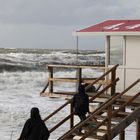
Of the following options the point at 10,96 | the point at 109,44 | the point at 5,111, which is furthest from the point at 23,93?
the point at 109,44

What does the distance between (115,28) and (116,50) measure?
2.69 feet

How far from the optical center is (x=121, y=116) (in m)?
14.8

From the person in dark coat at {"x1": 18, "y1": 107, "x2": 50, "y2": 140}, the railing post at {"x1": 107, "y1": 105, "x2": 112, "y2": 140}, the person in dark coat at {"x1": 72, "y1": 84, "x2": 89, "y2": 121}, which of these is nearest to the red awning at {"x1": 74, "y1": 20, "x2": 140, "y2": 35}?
the person in dark coat at {"x1": 72, "y1": 84, "x2": 89, "y2": 121}

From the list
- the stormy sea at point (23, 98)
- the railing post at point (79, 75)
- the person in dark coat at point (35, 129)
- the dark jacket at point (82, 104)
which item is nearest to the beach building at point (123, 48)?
the railing post at point (79, 75)

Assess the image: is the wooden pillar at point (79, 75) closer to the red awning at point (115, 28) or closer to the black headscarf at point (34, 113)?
the red awning at point (115, 28)

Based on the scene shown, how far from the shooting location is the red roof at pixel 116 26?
57.0ft

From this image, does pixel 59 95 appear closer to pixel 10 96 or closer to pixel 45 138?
pixel 45 138

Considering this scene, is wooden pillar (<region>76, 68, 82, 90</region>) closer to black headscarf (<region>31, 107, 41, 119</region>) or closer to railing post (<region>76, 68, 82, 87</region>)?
railing post (<region>76, 68, 82, 87</region>)

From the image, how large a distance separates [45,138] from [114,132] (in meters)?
2.48

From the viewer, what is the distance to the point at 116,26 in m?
18.6

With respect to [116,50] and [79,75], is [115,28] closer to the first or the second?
[116,50]

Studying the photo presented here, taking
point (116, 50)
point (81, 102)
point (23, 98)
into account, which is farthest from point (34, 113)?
point (23, 98)

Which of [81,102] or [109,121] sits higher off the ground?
[81,102]

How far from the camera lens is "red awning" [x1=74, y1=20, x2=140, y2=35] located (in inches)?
667
